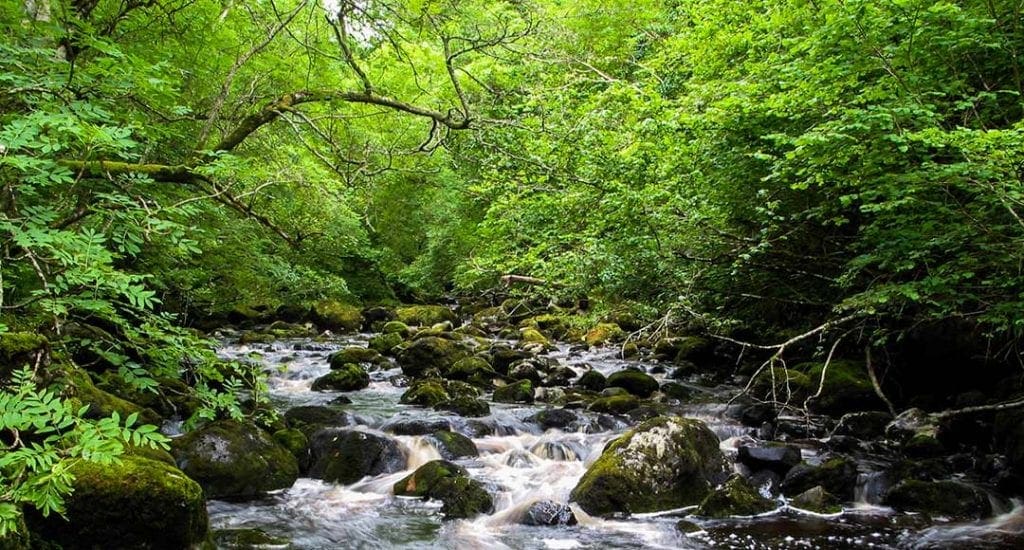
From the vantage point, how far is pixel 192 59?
7.86 meters

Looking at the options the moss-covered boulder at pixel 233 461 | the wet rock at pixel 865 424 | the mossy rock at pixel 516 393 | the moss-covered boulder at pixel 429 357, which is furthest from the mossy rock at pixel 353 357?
the wet rock at pixel 865 424

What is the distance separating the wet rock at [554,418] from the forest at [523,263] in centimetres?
4

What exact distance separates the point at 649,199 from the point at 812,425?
4.10m

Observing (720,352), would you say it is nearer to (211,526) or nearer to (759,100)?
(759,100)

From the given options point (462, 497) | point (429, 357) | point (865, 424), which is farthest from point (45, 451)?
point (429, 357)

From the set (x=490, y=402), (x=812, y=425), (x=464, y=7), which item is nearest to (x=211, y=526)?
(x=464, y=7)

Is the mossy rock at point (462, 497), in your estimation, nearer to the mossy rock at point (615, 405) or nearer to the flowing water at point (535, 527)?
the flowing water at point (535, 527)

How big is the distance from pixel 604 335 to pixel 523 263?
24.1ft

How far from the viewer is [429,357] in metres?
14.4

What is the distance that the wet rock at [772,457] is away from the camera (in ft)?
24.5

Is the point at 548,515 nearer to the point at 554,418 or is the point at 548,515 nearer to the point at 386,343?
the point at 554,418

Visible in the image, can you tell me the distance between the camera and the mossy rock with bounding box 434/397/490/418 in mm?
10211

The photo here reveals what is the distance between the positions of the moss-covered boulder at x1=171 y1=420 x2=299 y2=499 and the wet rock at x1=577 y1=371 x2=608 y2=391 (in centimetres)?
639

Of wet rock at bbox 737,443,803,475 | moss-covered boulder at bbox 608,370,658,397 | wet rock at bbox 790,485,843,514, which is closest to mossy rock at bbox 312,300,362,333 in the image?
moss-covered boulder at bbox 608,370,658,397
